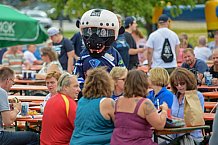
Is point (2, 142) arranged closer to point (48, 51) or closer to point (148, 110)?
point (148, 110)

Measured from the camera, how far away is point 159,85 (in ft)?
29.7

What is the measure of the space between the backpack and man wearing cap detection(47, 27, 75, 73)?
224cm

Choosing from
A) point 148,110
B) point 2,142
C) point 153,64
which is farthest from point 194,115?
point 153,64

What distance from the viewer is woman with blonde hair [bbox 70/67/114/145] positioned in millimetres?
7934

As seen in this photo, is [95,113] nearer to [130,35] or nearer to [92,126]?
[92,126]

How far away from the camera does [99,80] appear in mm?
8039

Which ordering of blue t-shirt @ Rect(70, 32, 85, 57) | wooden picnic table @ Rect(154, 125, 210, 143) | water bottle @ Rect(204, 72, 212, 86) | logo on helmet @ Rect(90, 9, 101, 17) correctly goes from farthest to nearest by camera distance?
blue t-shirt @ Rect(70, 32, 85, 57) < water bottle @ Rect(204, 72, 212, 86) < logo on helmet @ Rect(90, 9, 101, 17) < wooden picnic table @ Rect(154, 125, 210, 143)

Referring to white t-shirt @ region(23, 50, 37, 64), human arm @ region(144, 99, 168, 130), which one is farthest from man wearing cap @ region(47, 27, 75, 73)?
human arm @ region(144, 99, 168, 130)

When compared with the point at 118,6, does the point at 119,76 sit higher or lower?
lower

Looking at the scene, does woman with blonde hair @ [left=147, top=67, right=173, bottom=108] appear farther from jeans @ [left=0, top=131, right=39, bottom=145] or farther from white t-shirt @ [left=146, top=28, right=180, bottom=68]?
white t-shirt @ [left=146, top=28, right=180, bottom=68]

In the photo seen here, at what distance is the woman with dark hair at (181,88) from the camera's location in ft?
28.2

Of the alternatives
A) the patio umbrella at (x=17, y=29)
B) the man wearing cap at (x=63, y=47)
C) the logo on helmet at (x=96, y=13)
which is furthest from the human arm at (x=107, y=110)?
the man wearing cap at (x=63, y=47)

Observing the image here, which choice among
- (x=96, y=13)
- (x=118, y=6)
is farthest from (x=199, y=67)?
(x=118, y=6)

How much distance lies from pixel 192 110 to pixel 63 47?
796 cm
